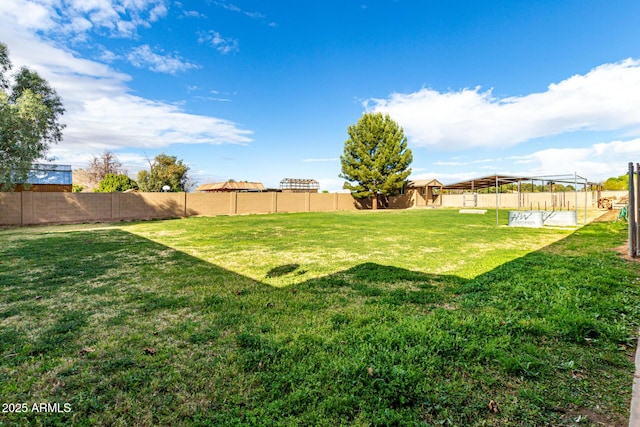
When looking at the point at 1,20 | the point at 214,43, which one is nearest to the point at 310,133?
the point at 214,43

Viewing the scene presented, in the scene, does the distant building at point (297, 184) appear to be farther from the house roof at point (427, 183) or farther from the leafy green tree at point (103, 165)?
the leafy green tree at point (103, 165)

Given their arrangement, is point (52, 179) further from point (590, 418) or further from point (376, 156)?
point (590, 418)

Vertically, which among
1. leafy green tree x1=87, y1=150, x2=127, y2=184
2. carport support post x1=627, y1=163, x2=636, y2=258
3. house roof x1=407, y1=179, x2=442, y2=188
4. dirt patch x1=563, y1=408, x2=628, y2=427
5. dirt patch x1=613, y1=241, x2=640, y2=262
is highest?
leafy green tree x1=87, y1=150, x2=127, y2=184

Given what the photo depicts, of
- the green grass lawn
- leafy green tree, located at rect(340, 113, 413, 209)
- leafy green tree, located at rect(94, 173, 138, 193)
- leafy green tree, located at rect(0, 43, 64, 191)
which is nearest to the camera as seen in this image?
the green grass lawn

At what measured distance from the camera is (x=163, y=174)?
35.9 m

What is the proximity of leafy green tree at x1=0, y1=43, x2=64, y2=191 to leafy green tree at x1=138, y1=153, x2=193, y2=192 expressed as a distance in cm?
2010

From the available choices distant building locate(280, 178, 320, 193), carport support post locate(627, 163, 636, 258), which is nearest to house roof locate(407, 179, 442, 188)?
distant building locate(280, 178, 320, 193)

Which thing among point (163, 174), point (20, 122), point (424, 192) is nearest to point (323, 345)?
point (20, 122)

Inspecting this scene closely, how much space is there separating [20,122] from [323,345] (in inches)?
704

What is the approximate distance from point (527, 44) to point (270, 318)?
19088 mm

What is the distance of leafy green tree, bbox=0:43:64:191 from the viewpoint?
13.1 meters

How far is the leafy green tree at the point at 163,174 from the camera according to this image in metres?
35.2

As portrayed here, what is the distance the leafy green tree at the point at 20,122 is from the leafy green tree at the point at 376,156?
23.0m

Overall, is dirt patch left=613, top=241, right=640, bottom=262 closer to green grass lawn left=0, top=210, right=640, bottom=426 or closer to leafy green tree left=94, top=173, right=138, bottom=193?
green grass lawn left=0, top=210, right=640, bottom=426
